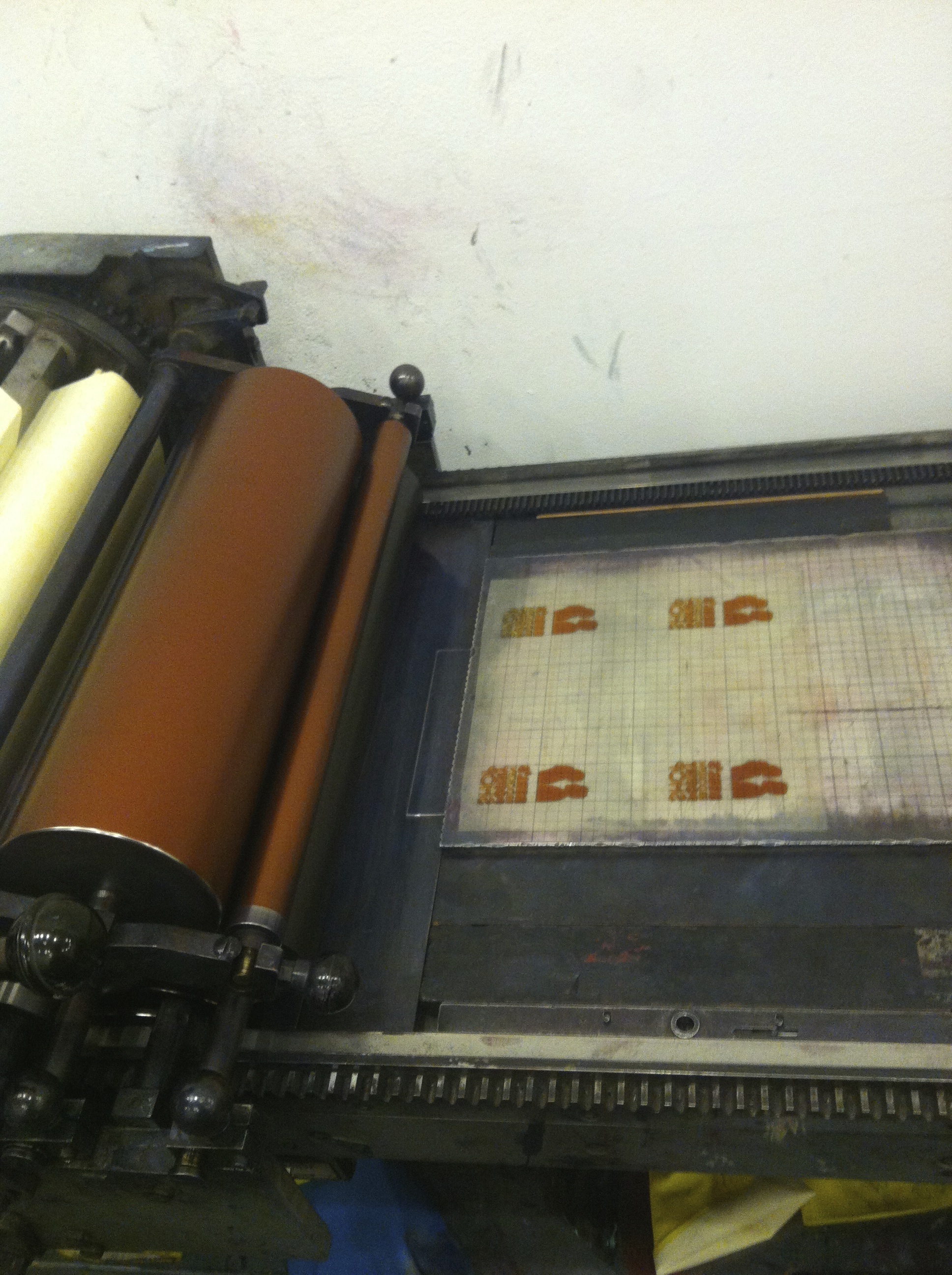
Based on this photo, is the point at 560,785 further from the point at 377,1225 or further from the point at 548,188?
the point at 548,188

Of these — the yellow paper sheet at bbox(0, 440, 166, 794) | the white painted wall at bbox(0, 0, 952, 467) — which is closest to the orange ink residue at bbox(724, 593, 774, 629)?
the white painted wall at bbox(0, 0, 952, 467)

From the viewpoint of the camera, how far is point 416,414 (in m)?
1.55

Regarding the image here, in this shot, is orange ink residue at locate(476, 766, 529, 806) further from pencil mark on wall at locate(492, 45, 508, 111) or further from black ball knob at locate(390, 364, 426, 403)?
pencil mark on wall at locate(492, 45, 508, 111)

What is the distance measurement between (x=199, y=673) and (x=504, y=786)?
401mm

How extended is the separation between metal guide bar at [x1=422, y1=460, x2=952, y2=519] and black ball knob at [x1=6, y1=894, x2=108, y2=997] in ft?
3.11

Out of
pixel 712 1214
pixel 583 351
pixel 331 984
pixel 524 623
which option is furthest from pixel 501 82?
pixel 712 1214

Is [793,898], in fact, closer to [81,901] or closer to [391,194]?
[81,901]

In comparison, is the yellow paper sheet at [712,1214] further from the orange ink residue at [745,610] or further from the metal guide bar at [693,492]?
the metal guide bar at [693,492]

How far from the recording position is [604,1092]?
37.5 inches

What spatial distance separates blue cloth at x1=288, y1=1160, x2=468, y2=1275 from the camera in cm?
130

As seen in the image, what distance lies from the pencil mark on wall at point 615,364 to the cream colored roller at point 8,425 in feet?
3.02

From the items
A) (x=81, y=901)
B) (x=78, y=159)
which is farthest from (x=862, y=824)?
(x=78, y=159)

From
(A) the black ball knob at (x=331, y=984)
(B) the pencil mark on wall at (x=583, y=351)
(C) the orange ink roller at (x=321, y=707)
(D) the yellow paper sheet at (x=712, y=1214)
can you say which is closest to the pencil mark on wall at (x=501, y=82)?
(B) the pencil mark on wall at (x=583, y=351)

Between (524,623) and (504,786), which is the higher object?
(524,623)
